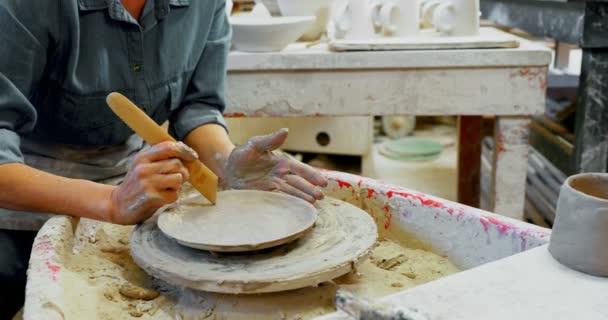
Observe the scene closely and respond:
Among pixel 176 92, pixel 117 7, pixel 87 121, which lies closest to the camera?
pixel 117 7

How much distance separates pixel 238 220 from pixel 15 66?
45 centimetres

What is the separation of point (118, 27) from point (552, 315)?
0.88 meters

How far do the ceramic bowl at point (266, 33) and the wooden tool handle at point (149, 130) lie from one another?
37.1 inches

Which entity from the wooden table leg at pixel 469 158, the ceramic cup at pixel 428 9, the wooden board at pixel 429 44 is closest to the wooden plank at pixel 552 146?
the wooden table leg at pixel 469 158

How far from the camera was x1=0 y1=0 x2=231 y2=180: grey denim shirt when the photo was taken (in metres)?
1.06

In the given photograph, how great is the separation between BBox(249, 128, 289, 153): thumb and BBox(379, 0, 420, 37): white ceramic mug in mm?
1126

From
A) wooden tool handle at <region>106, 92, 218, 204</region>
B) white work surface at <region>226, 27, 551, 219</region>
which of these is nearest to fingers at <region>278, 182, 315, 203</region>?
wooden tool handle at <region>106, 92, 218, 204</region>

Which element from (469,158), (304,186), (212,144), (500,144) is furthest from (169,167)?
(469,158)

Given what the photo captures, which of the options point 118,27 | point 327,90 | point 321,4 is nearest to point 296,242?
point 118,27

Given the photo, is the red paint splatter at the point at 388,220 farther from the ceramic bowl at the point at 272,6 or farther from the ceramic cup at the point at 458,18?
the ceramic bowl at the point at 272,6

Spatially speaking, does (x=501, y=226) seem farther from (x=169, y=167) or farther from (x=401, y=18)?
(x=401, y=18)

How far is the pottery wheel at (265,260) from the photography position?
887 millimetres

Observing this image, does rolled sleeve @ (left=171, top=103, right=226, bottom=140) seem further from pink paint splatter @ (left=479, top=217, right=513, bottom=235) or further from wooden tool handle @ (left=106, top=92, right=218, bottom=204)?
pink paint splatter @ (left=479, top=217, right=513, bottom=235)

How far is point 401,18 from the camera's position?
7.10ft
